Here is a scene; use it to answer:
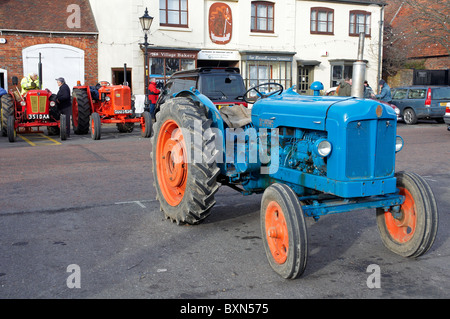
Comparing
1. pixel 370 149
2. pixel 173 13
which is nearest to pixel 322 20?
pixel 173 13

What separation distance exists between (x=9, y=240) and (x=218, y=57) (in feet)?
67.3

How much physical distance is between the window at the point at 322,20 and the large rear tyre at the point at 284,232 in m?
24.2

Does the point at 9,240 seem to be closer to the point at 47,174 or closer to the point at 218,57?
the point at 47,174

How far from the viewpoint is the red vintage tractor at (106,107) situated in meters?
14.0

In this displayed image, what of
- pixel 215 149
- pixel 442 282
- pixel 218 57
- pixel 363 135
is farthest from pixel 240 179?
pixel 218 57

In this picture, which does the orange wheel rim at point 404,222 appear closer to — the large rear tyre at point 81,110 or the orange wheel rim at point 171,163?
the orange wheel rim at point 171,163

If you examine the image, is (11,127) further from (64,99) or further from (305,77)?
(305,77)

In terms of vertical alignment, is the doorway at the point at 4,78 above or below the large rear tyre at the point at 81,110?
above

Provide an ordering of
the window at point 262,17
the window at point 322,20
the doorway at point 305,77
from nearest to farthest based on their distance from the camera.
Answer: the window at point 262,17 → the window at point 322,20 → the doorway at point 305,77

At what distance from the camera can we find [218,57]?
2423 cm

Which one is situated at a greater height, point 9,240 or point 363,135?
point 363,135

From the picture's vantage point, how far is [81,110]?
14203 millimetres

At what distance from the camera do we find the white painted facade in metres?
21.7

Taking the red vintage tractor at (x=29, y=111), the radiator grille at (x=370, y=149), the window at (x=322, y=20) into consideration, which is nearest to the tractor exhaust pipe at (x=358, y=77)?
the radiator grille at (x=370, y=149)
